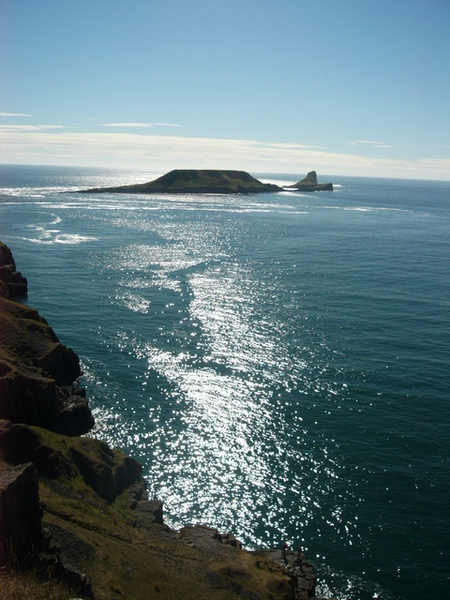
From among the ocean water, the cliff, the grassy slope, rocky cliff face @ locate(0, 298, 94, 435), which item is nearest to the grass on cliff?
the cliff

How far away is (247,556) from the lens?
117ft

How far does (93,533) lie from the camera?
32.9 metres

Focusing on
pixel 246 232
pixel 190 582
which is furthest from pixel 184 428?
pixel 246 232

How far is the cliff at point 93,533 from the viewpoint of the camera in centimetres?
2633

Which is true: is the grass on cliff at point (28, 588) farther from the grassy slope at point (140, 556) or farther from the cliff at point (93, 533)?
the grassy slope at point (140, 556)

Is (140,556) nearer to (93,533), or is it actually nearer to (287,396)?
(93,533)

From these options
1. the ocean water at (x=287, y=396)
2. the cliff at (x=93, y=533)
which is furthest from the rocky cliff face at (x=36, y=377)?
the ocean water at (x=287, y=396)

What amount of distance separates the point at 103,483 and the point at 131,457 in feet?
18.5

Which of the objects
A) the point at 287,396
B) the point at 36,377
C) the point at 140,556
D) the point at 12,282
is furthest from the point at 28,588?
the point at 12,282

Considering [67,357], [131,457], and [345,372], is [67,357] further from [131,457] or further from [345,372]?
[345,372]

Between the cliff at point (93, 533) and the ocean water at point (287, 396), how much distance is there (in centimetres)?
343

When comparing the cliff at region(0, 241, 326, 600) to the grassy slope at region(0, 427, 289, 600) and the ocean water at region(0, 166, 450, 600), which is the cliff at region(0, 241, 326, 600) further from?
the ocean water at region(0, 166, 450, 600)

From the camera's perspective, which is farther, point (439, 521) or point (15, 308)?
point (15, 308)

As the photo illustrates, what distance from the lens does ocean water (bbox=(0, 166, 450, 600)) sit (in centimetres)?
4059
